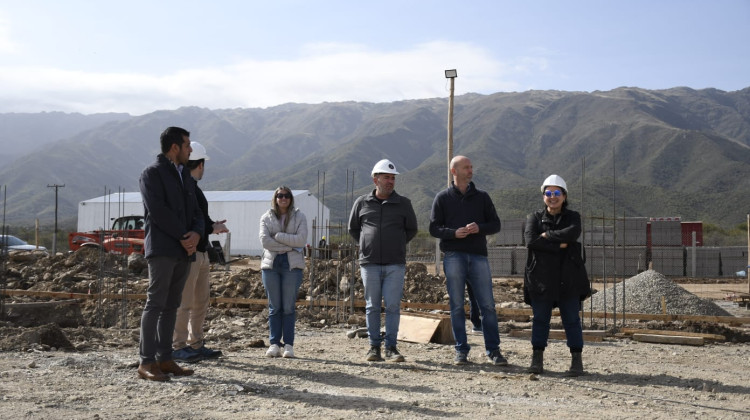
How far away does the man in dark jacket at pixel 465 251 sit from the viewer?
6.76m

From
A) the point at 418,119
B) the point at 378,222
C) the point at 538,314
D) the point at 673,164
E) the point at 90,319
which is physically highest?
the point at 418,119

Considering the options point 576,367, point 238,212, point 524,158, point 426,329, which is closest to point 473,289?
point 576,367

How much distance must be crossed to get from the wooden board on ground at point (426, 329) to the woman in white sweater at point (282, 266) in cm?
175

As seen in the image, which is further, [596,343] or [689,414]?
[596,343]

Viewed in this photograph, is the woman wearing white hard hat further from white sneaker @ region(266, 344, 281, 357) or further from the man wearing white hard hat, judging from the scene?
the man wearing white hard hat

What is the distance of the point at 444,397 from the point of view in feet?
17.5

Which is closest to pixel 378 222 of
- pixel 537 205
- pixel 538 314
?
pixel 538 314

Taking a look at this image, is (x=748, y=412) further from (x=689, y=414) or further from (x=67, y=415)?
(x=67, y=415)

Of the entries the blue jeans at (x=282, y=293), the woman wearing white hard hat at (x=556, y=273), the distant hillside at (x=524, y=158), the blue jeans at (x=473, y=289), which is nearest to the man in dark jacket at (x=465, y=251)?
the blue jeans at (x=473, y=289)

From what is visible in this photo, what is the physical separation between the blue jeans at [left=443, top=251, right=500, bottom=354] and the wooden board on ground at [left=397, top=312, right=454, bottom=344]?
1482 mm

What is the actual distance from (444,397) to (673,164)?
307 feet

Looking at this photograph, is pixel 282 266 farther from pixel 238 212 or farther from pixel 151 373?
pixel 238 212

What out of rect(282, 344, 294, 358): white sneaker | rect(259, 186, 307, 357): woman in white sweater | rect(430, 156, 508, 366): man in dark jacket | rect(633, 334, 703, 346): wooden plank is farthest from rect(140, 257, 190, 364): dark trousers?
rect(633, 334, 703, 346): wooden plank

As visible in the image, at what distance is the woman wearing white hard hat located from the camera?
627 cm
